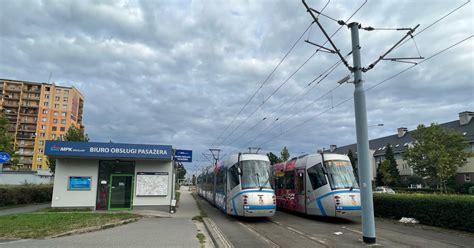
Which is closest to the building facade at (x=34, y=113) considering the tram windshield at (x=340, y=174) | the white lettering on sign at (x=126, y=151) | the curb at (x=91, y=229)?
the white lettering on sign at (x=126, y=151)

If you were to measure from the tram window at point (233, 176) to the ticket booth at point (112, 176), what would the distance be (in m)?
4.52

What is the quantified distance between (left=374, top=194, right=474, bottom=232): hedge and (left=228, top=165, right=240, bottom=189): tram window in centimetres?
813

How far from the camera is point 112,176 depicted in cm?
2177

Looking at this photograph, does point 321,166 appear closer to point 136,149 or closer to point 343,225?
point 343,225

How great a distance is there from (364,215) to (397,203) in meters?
8.03

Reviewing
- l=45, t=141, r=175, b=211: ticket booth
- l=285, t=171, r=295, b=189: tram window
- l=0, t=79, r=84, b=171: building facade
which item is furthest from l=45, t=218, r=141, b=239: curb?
l=0, t=79, r=84, b=171: building facade

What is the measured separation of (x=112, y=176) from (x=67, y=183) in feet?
8.32

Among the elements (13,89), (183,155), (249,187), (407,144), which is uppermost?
(13,89)

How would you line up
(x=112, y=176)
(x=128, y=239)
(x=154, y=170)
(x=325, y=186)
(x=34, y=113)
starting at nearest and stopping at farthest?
A: 1. (x=128, y=239)
2. (x=325, y=186)
3. (x=112, y=176)
4. (x=154, y=170)
5. (x=34, y=113)

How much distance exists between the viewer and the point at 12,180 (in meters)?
A: 46.3

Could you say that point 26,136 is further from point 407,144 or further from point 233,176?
point 233,176

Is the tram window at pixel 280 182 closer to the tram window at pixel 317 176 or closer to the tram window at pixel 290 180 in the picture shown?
the tram window at pixel 290 180

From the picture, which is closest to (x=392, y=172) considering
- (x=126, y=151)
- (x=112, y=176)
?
(x=112, y=176)

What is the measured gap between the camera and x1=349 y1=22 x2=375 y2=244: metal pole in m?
10.9
